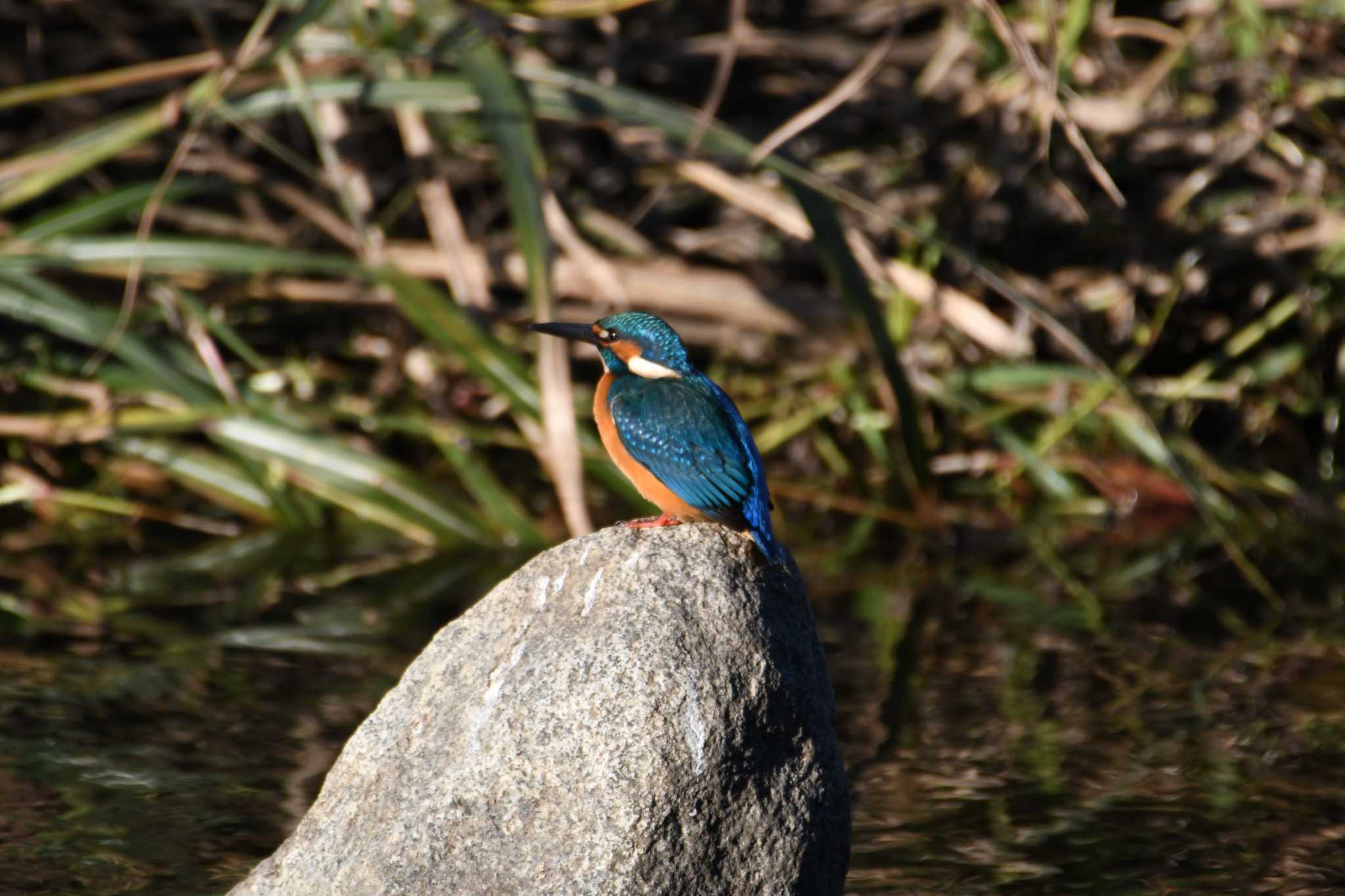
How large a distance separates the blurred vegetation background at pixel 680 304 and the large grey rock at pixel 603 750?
Result: 2492 millimetres

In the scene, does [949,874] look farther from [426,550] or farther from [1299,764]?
[426,550]

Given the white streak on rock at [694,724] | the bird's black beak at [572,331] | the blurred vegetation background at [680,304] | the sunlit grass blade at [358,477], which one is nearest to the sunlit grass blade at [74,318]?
the blurred vegetation background at [680,304]

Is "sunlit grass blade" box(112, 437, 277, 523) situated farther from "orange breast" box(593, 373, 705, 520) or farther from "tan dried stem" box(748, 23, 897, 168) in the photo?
"orange breast" box(593, 373, 705, 520)

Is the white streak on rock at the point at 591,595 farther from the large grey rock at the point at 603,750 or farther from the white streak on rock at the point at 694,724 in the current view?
the white streak on rock at the point at 694,724

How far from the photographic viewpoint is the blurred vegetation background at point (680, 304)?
7.24 metres

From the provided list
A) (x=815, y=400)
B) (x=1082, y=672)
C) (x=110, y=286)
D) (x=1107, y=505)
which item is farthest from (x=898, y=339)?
(x=110, y=286)

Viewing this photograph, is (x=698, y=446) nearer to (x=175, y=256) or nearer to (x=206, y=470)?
(x=175, y=256)

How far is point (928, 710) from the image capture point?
6.13 m

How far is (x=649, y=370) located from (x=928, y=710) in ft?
6.89

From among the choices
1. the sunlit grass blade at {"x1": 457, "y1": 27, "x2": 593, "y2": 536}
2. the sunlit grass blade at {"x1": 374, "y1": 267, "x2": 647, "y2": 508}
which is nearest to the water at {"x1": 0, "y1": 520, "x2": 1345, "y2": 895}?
the sunlit grass blade at {"x1": 374, "y1": 267, "x2": 647, "y2": 508}

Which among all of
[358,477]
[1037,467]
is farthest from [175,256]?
[1037,467]

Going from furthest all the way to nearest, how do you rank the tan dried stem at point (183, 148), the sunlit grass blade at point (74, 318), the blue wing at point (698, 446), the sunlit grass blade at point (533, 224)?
the sunlit grass blade at point (74, 318), the tan dried stem at point (183, 148), the sunlit grass blade at point (533, 224), the blue wing at point (698, 446)

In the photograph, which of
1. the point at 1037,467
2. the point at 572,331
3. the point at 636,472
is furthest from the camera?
the point at 1037,467

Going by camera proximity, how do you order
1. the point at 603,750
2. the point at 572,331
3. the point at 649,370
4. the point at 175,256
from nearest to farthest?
1. the point at 603,750
2. the point at 649,370
3. the point at 572,331
4. the point at 175,256
